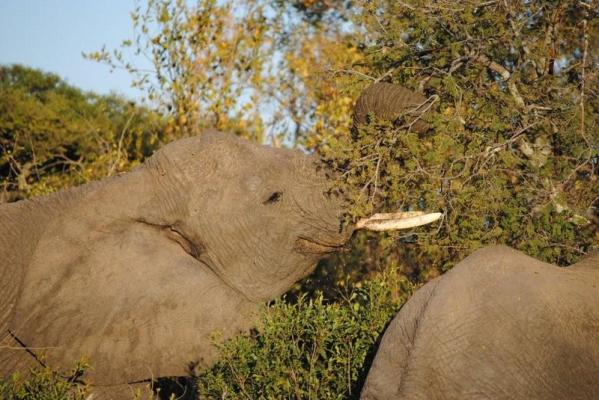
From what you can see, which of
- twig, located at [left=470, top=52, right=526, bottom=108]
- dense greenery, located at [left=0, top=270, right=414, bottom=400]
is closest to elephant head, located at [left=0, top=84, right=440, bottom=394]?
dense greenery, located at [left=0, top=270, right=414, bottom=400]

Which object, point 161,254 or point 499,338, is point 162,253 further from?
point 499,338

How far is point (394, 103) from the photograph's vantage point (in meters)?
5.14

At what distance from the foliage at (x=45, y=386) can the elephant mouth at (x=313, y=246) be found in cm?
144

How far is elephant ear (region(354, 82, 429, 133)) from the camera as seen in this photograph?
515 cm

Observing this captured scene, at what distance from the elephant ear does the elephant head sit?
1.69 ft

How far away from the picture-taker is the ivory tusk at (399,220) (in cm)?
514

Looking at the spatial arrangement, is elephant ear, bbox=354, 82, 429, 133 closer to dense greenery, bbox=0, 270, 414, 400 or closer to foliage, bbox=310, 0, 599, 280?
foliage, bbox=310, 0, 599, 280

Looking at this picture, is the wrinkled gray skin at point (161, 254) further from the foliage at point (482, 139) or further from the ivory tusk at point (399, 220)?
the foliage at point (482, 139)

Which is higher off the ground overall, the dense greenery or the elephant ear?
the elephant ear

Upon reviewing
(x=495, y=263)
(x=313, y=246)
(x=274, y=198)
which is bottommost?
(x=495, y=263)

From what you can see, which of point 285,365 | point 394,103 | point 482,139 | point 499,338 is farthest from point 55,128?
point 499,338

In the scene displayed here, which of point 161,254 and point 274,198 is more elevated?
point 274,198

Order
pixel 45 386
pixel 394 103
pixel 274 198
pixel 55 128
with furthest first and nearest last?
1. pixel 55 128
2. pixel 274 198
3. pixel 394 103
4. pixel 45 386

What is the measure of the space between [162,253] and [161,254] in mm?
10
